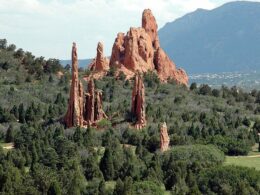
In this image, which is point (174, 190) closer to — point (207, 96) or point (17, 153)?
point (17, 153)

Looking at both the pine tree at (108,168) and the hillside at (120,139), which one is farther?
the pine tree at (108,168)

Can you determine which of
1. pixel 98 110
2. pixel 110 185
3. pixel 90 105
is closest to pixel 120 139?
pixel 98 110

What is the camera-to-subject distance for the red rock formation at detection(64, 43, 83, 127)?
77125 millimetres

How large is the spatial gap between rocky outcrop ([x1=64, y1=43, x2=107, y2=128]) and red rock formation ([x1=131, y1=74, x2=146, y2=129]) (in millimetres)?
3592

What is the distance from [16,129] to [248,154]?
2357cm

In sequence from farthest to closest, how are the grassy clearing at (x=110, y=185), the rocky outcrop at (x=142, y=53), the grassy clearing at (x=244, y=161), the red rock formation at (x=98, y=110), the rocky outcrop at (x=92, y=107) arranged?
1. the rocky outcrop at (x=142, y=53)
2. the red rock formation at (x=98, y=110)
3. the rocky outcrop at (x=92, y=107)
4. the grassy clearing at (x=244, y=161)
5. the grassy clearing at (x=110, y=185)

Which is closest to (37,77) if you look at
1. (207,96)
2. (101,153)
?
(207,96)

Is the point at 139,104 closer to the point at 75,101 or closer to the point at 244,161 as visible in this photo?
the point at 75,101

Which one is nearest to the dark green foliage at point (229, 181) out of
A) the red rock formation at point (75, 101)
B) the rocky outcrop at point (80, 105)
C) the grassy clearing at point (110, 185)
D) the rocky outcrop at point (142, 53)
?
the grassy clearing at point (110, 185)

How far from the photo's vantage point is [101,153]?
69688 mm

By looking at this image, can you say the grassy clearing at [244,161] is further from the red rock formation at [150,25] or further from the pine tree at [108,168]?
the red rock formation at [150,25]

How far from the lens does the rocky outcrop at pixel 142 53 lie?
348ft

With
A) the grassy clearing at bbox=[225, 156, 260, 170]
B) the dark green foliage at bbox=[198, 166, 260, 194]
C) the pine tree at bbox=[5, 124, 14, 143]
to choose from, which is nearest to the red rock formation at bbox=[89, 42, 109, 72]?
the pine tree at bbox=[5, 124, 14, 143]

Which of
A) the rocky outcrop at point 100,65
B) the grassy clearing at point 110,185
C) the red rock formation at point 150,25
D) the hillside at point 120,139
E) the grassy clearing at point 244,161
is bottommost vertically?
the grassy clearing at point 110,185
